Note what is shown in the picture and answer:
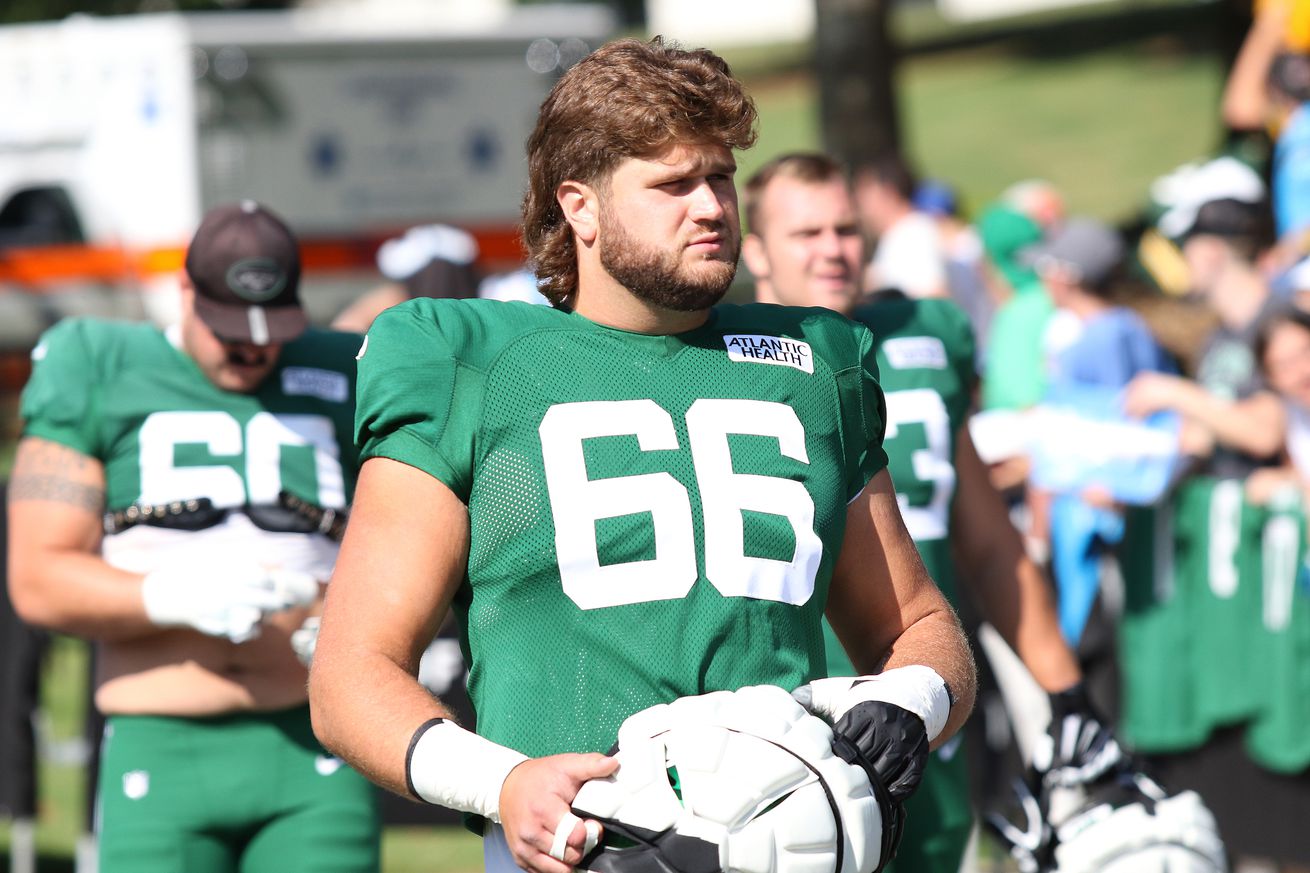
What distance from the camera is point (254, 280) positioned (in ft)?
13.9

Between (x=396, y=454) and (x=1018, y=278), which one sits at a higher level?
(x=396, y=454)

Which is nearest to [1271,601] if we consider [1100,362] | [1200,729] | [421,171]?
[1200,729]

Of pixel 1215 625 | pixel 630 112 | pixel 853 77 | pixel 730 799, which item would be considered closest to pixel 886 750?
pixel 730 799

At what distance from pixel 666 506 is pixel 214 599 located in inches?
64.5

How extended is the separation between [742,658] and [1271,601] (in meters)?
4.27

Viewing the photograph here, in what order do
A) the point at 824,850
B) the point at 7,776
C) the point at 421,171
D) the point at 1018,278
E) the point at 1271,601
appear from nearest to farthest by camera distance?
the point at 824,850, the point at 1271,601, the point at 7,776, the point at 1018,278, the point at 421,171

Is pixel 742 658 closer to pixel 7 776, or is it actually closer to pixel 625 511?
pixel 625 511

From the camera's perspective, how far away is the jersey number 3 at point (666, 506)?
8.76 feet

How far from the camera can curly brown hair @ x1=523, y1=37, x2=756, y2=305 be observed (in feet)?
9.04

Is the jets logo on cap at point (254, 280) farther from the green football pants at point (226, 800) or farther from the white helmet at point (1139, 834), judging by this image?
the white helmet at point (1139, 834)

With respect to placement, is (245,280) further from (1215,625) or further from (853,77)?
(853,77)

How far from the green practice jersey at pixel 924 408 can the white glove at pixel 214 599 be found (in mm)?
1309

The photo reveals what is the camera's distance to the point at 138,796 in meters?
4.14

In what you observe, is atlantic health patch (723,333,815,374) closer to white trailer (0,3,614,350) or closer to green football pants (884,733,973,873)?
green football pants (884,733,973,873)
